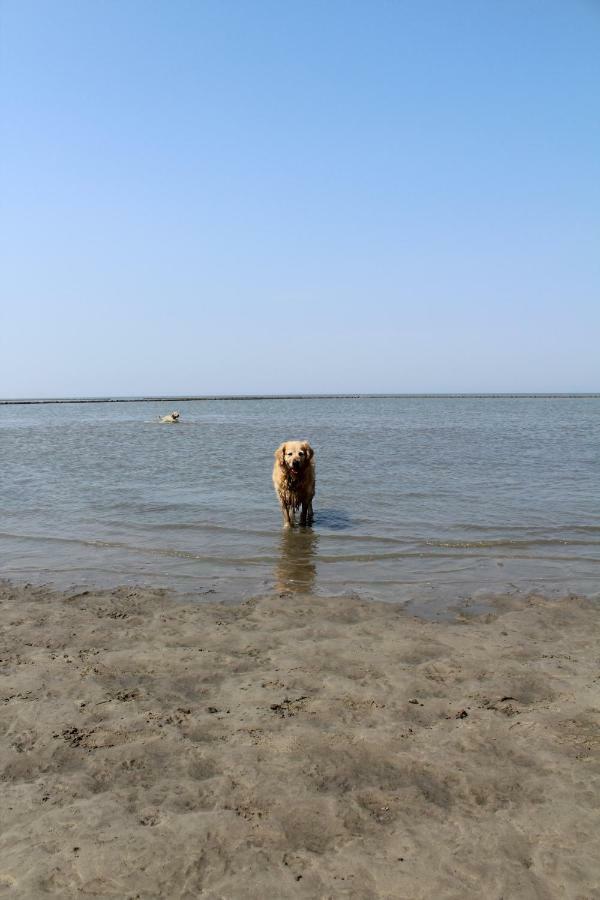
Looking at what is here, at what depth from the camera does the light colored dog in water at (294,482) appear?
1142cm

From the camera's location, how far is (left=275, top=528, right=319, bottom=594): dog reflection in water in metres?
8.08

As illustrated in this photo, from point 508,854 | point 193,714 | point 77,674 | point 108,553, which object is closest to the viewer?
point 508,854

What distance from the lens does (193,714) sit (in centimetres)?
431

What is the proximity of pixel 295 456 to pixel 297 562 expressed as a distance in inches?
107

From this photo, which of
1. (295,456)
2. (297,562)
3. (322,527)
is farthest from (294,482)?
(297,562)

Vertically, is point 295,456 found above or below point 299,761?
above

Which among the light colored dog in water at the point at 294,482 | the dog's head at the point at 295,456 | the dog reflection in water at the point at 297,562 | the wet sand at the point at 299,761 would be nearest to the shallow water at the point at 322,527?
the dog reflection in water at the point at 297,562

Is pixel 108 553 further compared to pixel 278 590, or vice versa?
pixel 108 553

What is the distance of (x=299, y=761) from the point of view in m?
3.72

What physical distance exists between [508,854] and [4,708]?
3.37 metres

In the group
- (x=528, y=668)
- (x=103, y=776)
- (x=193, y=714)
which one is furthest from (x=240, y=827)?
(x=528, y=668)

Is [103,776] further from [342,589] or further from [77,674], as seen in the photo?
[342,589]

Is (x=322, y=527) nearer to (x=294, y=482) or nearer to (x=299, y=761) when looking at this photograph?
(x=294, y=482)

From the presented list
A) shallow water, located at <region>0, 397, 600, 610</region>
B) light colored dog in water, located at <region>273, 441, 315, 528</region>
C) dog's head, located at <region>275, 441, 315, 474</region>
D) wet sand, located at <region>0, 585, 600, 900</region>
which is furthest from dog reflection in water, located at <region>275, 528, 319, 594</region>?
wet sand, located at <region>0, 585, 600, 900</region>
